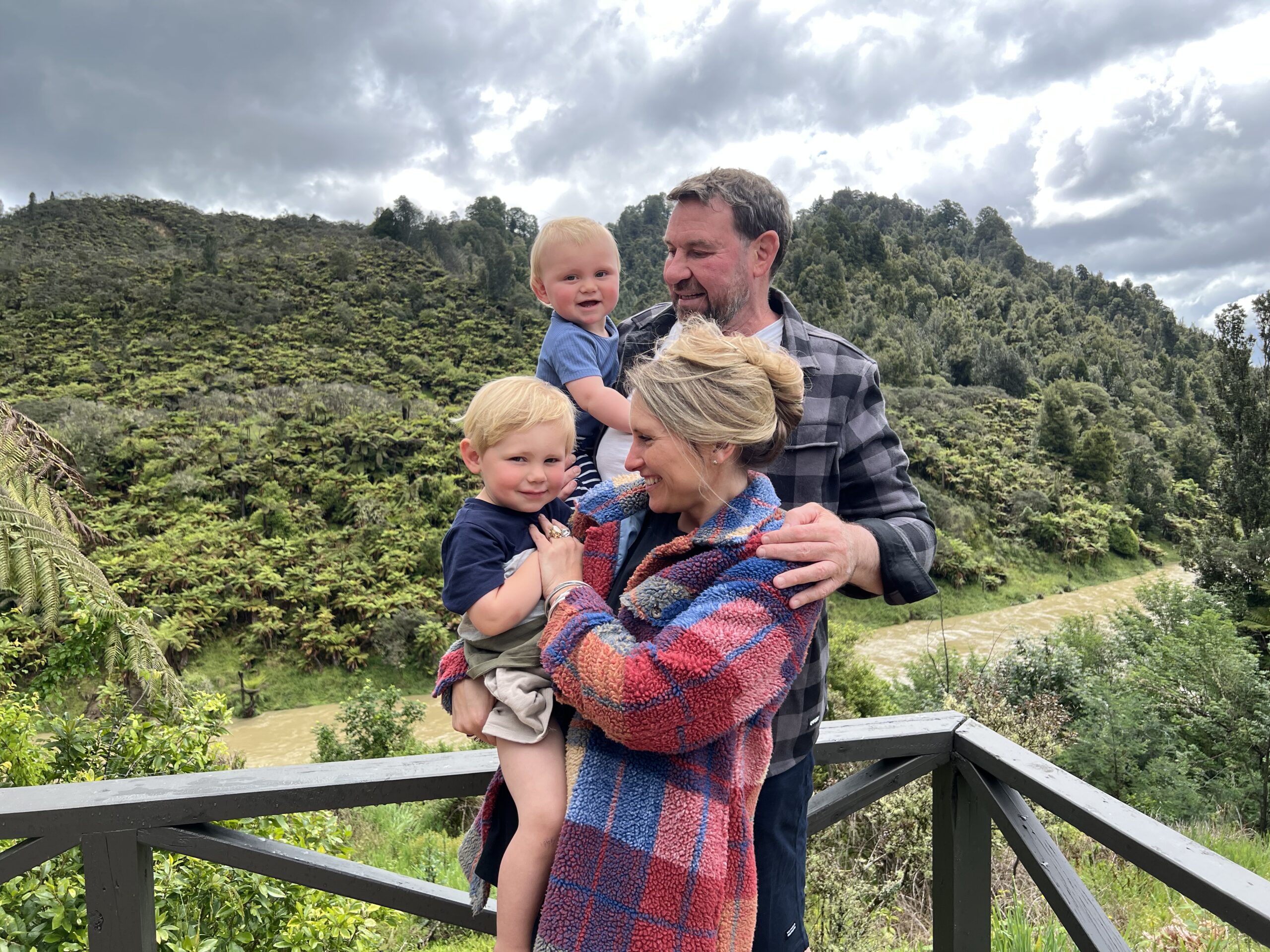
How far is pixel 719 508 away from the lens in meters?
0.98

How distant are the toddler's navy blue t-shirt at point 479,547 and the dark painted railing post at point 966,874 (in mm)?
987

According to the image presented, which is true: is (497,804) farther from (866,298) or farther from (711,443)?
(866,298)

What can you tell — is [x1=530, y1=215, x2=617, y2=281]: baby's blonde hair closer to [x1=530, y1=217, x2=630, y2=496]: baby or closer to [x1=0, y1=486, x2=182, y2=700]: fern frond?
[x1=530, y1=217, x2=630, y2=496]: baby

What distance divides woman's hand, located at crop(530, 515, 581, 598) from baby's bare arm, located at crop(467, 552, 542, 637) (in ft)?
0.05

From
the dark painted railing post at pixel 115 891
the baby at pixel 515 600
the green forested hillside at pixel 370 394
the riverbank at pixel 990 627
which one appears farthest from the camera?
the green forested hillside at pixel 370 394

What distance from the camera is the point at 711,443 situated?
940 mm

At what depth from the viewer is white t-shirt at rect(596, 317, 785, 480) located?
1.33 meters

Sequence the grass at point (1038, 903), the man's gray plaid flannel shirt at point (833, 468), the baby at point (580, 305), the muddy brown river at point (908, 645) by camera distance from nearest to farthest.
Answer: the man's gray plaid flannel shirt at point (833, 468) → the baby at point (580, 305) → the grass at point (1038, 903) → the muddy brown river at point (908, 645)

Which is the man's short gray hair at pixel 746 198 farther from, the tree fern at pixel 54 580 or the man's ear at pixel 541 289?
the tree fern at pixel 54 580

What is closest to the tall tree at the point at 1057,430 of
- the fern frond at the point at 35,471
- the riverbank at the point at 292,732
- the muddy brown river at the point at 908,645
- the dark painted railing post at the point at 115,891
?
the muddy brown river at the point at 908,645

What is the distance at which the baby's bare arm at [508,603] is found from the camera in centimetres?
97

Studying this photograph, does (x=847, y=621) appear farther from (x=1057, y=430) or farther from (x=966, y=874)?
(x=1057, y=430)

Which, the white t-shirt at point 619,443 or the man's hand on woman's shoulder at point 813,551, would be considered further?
the white t-shirt at point 619,443

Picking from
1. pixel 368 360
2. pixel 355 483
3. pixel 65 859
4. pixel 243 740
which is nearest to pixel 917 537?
pixel 65 859
